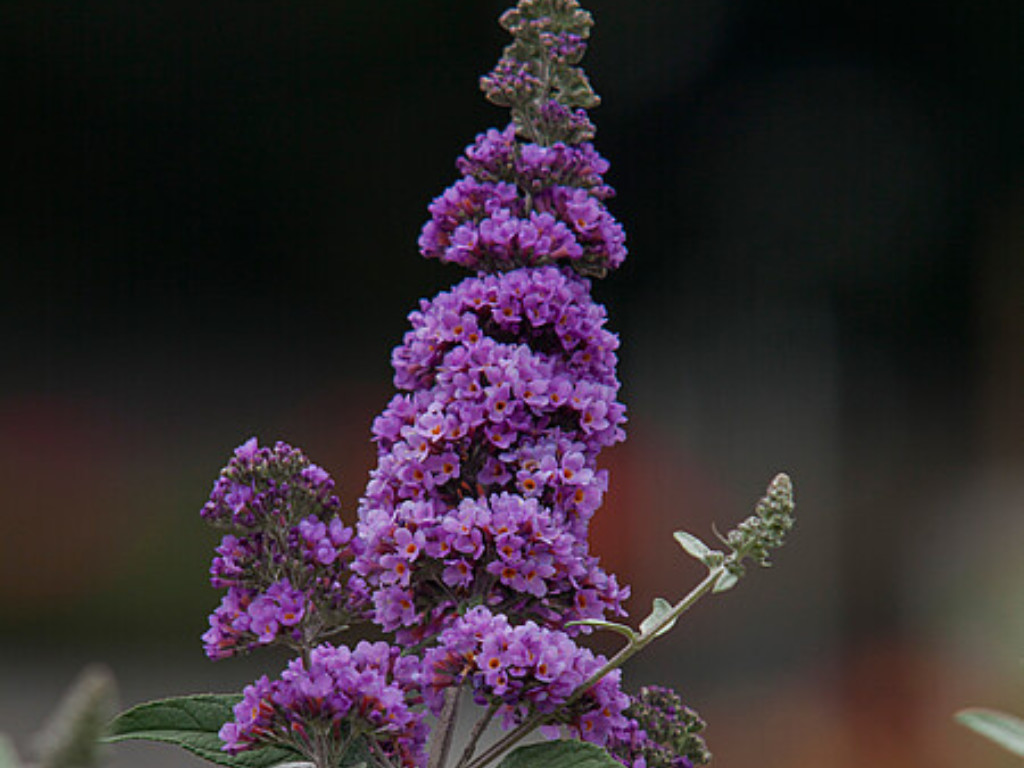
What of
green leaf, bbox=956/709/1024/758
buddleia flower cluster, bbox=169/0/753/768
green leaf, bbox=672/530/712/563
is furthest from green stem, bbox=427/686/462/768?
green leaf, bbox=956/709/1024/758

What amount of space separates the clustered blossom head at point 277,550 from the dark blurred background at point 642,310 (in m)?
1.79

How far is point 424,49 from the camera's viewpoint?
97.7 inches

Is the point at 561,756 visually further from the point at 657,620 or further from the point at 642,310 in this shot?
the point at 642,310

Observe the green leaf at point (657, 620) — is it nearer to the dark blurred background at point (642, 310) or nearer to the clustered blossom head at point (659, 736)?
the clustered blossom head at point (659, 736)

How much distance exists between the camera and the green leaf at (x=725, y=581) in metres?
0.58

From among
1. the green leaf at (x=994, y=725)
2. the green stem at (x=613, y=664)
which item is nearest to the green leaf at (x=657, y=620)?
the green stem at (x=613, y=664)

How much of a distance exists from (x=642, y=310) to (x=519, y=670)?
2.05m

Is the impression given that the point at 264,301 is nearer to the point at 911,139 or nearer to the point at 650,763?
the point at 911,139

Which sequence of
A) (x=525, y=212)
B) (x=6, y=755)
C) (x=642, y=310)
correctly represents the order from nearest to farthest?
(x=6, y=755)
(x=525, y=212)
(x=642, y=310)

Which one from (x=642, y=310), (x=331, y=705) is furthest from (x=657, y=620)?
(x=642, y=310)

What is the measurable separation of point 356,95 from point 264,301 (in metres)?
0.42

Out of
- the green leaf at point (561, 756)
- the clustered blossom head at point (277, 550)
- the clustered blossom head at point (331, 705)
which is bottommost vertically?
the green leaf at point (561, 756)

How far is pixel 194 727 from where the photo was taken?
0.65m

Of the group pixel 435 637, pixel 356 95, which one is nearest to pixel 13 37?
pixel 356 95
